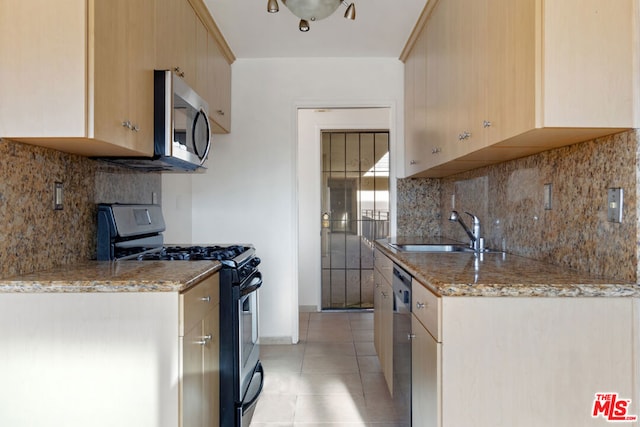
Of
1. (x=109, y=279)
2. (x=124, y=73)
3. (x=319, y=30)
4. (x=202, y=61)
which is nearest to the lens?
(x=109, y=279)

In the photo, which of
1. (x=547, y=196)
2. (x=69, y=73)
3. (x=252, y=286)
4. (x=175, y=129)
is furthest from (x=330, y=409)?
(x=69, y=73)

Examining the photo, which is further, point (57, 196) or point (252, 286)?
point (252, 286)

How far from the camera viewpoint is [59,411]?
1361 mm

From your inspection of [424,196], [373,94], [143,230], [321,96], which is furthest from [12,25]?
[424,196]

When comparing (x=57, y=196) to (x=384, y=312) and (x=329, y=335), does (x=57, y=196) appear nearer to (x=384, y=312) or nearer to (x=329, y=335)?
(x=384, y=312)

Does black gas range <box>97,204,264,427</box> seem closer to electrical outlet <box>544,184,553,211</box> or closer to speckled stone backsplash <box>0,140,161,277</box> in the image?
speckled stone backsplash <box>0,140,161,277</box>

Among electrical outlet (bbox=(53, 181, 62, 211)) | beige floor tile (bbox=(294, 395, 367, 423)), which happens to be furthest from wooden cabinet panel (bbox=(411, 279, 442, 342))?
electrical outlet (bbox=(53, 181, 62, 211))

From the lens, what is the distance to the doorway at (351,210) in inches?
187

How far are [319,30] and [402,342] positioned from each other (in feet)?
7.33

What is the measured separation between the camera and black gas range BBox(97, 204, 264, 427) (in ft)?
6.48

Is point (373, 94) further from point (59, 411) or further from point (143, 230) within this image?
point (59, 411)

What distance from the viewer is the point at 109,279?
1425 mm

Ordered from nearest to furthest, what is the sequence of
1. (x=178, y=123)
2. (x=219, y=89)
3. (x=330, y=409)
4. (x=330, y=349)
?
(x=178, y=123) → (x=330, y=409) → (x=219, y=89) → (x=330, y=349)

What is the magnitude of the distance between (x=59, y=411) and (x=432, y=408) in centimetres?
125
